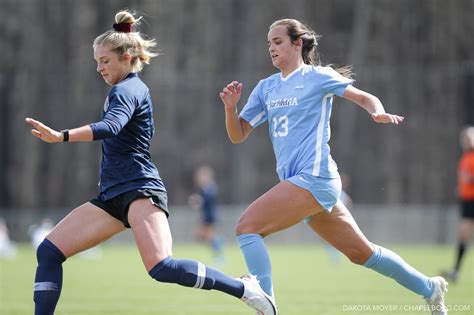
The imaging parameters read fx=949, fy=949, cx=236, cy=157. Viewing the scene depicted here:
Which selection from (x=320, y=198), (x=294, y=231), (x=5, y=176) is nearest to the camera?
(x=320, y=198)

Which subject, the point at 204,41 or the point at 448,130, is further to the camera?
the point at 204,41

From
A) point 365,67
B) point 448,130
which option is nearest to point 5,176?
point 365,67

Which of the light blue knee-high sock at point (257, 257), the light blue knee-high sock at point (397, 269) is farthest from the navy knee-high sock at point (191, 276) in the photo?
the light blue knee-high sock at point (397, 269)

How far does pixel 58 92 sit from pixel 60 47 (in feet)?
8.28

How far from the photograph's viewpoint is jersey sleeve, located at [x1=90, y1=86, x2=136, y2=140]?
5.60 meters

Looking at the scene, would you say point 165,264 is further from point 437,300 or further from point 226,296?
point 226,296

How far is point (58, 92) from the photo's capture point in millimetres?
23703

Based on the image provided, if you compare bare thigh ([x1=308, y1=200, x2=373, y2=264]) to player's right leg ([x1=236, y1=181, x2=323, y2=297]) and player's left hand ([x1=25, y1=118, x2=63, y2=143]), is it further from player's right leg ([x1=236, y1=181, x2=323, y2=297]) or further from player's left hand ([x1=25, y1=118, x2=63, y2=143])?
player's left hand ([x1=25, y1=118, x2=63, y2=143])

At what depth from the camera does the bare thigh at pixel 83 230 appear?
6.13 m

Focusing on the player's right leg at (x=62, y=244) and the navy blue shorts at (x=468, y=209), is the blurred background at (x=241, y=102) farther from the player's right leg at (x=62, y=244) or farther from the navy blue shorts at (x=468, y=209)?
the player's right leg at (x=62, y=244)

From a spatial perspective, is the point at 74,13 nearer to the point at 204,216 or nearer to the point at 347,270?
the point at 204,216

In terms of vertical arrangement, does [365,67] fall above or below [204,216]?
above

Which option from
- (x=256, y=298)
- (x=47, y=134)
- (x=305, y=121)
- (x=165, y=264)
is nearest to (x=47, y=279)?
(x=165, y=264)

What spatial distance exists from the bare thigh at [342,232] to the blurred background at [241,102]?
16.0 meters
